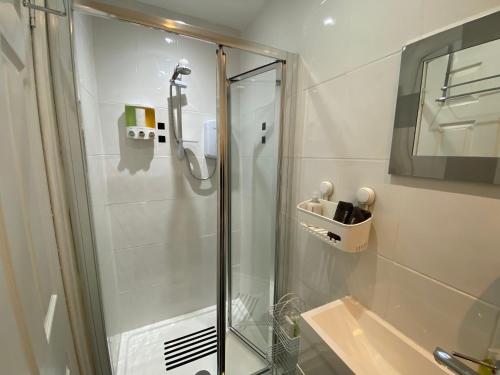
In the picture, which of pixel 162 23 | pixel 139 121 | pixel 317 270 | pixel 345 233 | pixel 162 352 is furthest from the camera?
pixel 162 352

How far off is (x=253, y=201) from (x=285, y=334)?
89 cm

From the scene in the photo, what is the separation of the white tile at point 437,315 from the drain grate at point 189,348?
1.38 meters

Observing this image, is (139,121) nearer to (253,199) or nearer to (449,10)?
(253,199)

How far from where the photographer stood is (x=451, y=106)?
60cm

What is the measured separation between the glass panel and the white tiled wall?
28cm

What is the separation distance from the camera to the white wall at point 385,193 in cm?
57

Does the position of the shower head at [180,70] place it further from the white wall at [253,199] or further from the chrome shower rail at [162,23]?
the chrome shower rail at [162,23]

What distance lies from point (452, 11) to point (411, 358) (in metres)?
1.04

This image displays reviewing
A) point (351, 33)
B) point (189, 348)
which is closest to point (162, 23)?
point (351, 33)

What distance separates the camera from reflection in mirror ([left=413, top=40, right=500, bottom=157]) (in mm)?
523

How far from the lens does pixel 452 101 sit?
59cm

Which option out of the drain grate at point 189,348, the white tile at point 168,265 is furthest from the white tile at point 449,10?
the drain grate at point 189,348

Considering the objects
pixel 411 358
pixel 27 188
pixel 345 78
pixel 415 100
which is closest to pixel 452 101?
pixel 415 100

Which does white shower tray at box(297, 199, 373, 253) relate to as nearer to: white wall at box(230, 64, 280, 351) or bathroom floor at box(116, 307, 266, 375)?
white wall at box(230, 64, 280, 351)
